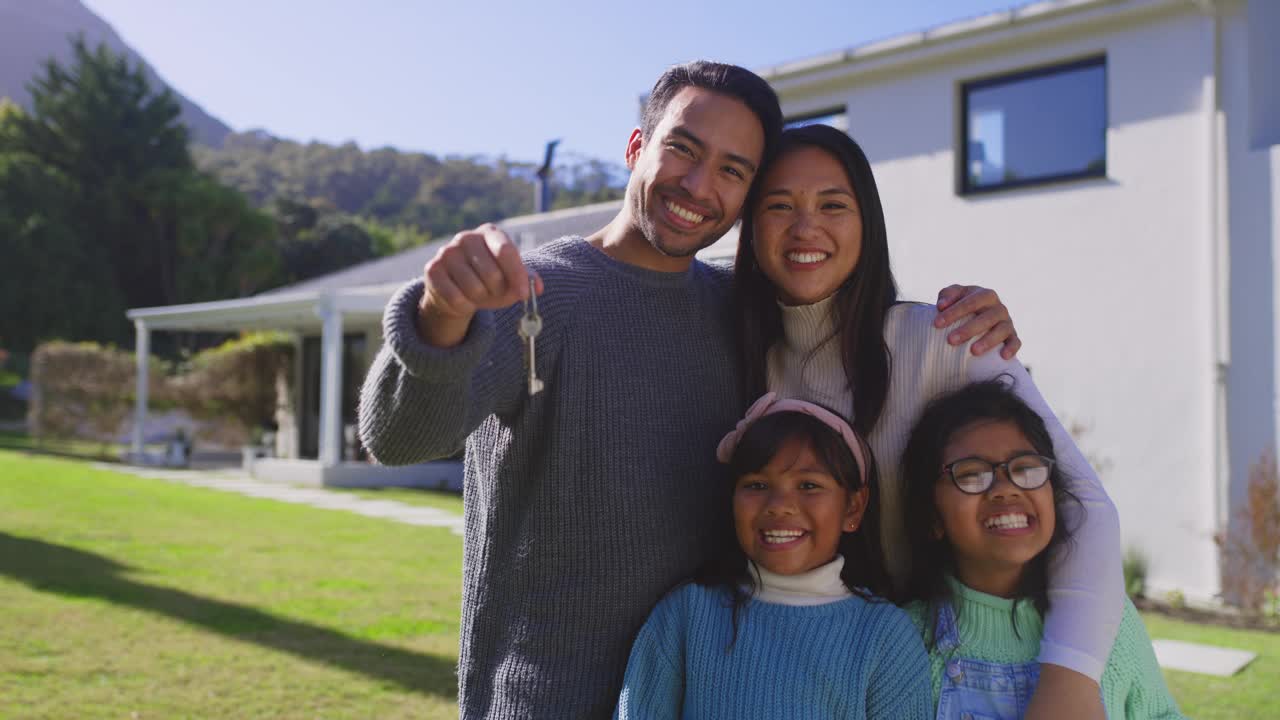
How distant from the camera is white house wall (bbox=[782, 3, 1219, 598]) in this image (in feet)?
27.1

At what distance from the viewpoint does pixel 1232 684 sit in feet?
17.3

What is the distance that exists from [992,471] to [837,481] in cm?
30

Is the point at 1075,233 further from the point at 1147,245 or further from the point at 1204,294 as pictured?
the point at 1204,294

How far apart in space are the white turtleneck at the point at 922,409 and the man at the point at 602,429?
81 millimetres

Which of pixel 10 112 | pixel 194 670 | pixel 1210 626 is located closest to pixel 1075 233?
pixel 1210 626

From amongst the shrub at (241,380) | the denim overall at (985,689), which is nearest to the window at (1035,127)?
the denim overall at (985,689)

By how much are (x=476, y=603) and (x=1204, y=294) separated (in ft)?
26.0

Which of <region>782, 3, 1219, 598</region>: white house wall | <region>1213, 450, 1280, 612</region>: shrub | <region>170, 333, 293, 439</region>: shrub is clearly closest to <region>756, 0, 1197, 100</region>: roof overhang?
<region>782, 3, 1219, 598</region>: white house wall

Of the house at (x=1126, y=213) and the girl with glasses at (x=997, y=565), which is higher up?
the house at (x=1126, y=213)

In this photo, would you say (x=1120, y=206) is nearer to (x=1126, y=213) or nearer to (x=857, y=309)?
(x=1126, y=213)

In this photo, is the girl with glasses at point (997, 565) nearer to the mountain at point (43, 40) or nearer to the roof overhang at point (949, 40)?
the roof overhang at point (949, 40)

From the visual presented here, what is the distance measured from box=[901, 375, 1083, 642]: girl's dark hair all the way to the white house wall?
705cm

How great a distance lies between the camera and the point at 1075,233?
9039 millimetres

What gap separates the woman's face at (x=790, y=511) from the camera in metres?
2.02
